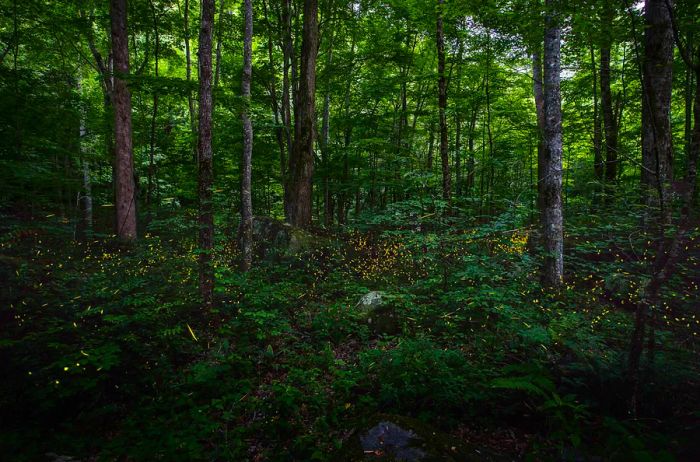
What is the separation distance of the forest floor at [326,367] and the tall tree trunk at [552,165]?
0.58 metres

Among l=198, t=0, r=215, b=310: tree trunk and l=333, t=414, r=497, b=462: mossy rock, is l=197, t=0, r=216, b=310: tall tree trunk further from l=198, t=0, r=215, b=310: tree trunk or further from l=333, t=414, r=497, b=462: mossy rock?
l=333, t=414, r=497, b=462: mossy rock

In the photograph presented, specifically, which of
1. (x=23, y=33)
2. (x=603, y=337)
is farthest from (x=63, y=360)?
(x=23, y=33)

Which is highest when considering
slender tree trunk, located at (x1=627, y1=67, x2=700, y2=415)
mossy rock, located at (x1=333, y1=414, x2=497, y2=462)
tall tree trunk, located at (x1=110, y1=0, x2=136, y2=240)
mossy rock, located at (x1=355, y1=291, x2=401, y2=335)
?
tall tree trunk, located at (x1=110, y1=0, x2=136, y2=240)

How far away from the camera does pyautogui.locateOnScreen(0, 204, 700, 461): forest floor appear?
337 centimetres

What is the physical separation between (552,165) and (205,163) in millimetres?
7428

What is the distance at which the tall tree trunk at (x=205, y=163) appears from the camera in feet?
20.7

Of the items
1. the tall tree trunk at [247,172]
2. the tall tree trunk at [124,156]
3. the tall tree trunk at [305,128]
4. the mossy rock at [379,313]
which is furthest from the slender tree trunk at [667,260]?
the tall tree trunk at [124,156]

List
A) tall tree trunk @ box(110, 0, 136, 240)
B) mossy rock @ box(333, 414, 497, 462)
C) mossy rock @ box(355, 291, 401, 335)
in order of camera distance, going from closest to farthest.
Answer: mossy rock @ box(333, 414, 497, 462)
mossy rock @ box(355, 291, 401, 335)
tall tree trunk @ box(110, 0, 136, 240)

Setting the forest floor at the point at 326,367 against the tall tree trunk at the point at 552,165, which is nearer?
the forest floor at the point at 326,367

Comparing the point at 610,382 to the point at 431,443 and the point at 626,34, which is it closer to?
the point at 431,443

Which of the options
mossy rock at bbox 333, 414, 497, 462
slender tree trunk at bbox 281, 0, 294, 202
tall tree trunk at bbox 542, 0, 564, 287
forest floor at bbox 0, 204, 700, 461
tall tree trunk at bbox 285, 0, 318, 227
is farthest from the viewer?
slender tree trunk at bbox 281, 0, 294, 202

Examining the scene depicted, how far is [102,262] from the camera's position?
8.48 meters

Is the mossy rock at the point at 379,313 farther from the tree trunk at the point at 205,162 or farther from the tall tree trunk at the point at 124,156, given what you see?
the tall tree trunk at the point at 124,156

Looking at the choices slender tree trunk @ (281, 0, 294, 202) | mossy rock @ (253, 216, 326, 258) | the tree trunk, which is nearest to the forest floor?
the tree trunk
